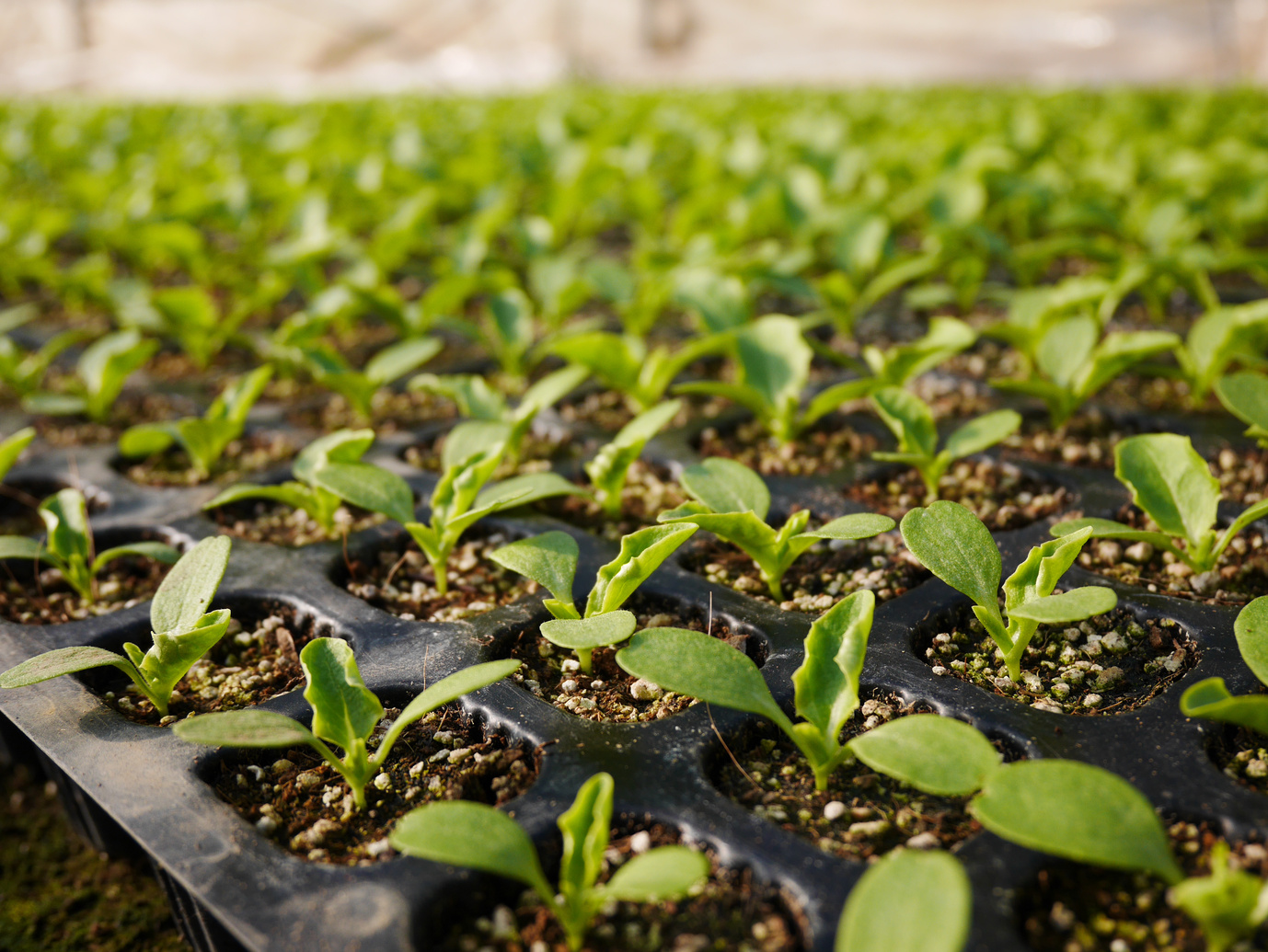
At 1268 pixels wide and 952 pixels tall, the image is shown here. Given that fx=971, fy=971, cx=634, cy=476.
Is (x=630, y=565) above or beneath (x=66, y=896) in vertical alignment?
above

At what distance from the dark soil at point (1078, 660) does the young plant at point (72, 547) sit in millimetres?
737

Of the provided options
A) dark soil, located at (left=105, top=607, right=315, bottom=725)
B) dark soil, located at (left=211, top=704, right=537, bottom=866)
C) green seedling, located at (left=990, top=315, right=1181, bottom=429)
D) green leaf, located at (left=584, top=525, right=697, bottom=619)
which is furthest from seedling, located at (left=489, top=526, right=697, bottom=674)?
green seedling, located at (left=990, top=315, right=1181, bottom=429)

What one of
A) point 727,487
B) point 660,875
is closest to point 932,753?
point 660,875

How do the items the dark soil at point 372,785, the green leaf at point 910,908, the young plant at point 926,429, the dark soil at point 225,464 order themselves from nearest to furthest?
1. the green leaf at point 910,908
2. the dark soil at point 372,785
3. the young plant at point 926,429
4. the dark soil at point 225,464

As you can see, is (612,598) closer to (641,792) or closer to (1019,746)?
(641,792)

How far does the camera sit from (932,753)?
1.94 ft

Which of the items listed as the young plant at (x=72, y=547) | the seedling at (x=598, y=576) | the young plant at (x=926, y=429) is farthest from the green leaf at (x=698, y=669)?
the young plant at (x=72, y=547)

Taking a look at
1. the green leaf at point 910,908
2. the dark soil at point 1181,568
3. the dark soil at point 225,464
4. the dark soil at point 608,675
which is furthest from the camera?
the dark soil at point 225,464

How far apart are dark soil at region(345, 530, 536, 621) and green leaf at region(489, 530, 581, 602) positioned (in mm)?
99

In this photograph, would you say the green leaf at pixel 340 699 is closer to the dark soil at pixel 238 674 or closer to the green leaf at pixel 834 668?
the dark soil at pixel 238 674

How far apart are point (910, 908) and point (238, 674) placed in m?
0.63

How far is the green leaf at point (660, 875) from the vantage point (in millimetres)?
522

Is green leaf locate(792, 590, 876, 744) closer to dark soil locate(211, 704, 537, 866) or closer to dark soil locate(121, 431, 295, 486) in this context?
dark soil locate(211, 704, 537, 866)

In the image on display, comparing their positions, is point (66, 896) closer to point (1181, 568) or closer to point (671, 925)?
A: point (671, 925)
